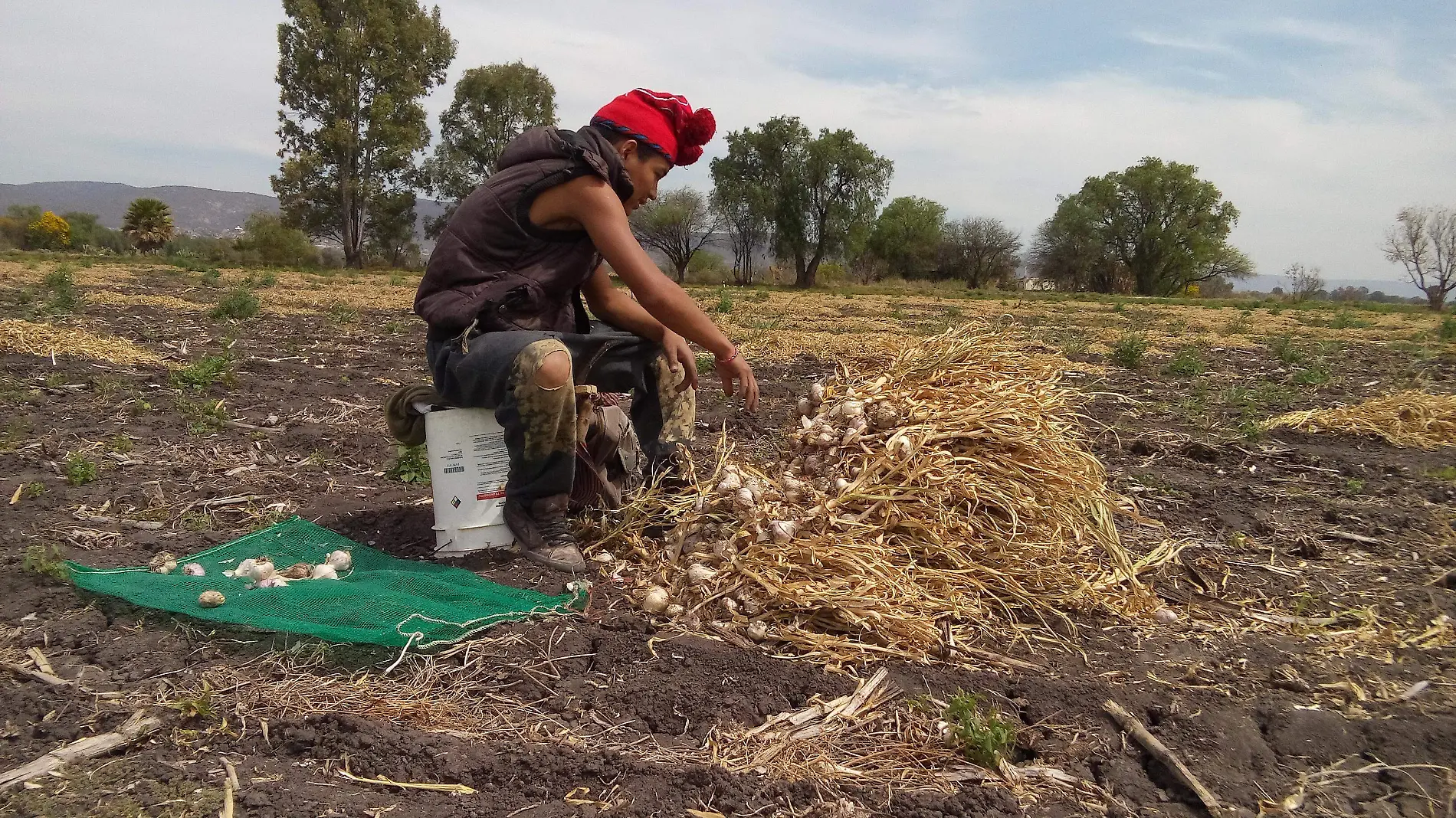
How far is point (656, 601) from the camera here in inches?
104

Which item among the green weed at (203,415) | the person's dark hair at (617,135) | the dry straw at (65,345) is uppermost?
the person's dark hair at (617,135)

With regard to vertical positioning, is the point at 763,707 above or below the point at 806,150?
below

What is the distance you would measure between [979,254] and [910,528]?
199 feet

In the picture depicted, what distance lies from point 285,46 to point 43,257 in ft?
51.2

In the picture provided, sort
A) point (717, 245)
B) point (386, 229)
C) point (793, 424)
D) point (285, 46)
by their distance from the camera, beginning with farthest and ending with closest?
1. point (717, 245)
2. point (386, 229)
3. point (285, 46)
4. point (793, 424)

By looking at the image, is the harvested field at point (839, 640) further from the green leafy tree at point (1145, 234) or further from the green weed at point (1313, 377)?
the green leafy tree at point (1145, 234)

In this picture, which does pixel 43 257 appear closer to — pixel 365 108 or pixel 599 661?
pixel 365 108

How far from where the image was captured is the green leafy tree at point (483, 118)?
1941 inches

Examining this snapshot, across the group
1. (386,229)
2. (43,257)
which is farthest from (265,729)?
(386,229)

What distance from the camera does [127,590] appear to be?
8.41ft

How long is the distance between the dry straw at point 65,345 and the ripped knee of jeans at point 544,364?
543cm

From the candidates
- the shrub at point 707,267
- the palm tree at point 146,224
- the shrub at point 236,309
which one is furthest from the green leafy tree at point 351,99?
the shrub at point 236,309

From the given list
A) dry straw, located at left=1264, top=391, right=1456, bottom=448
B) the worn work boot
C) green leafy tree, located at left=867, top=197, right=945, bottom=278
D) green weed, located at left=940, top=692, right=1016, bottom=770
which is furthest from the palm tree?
green weed, located at left=940, top=692, right=1016, bottom=770

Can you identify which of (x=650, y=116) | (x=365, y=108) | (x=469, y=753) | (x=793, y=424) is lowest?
(x=469, y=753)
